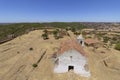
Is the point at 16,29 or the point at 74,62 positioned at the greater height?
the point at 74,62

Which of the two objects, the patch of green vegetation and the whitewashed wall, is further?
the patch of green vegetation

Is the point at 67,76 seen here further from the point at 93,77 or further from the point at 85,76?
the point at 93,77

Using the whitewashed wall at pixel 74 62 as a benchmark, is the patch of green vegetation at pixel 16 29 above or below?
below

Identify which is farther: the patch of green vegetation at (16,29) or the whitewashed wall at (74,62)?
the patch of green vegetation at (16,29)

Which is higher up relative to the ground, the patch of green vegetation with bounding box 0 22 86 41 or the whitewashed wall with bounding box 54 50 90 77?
the whitewashed wall with bounding box 54 50 90 77

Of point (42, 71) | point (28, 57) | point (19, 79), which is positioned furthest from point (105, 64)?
point (19, 79)

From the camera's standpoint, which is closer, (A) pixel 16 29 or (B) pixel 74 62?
(B) pixel 74 62

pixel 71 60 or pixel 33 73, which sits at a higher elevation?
pixel 71 60

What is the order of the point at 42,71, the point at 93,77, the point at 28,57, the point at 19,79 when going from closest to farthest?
the point at 19,79, the point at 93,77, the point at 42,71, the point at 28,57
